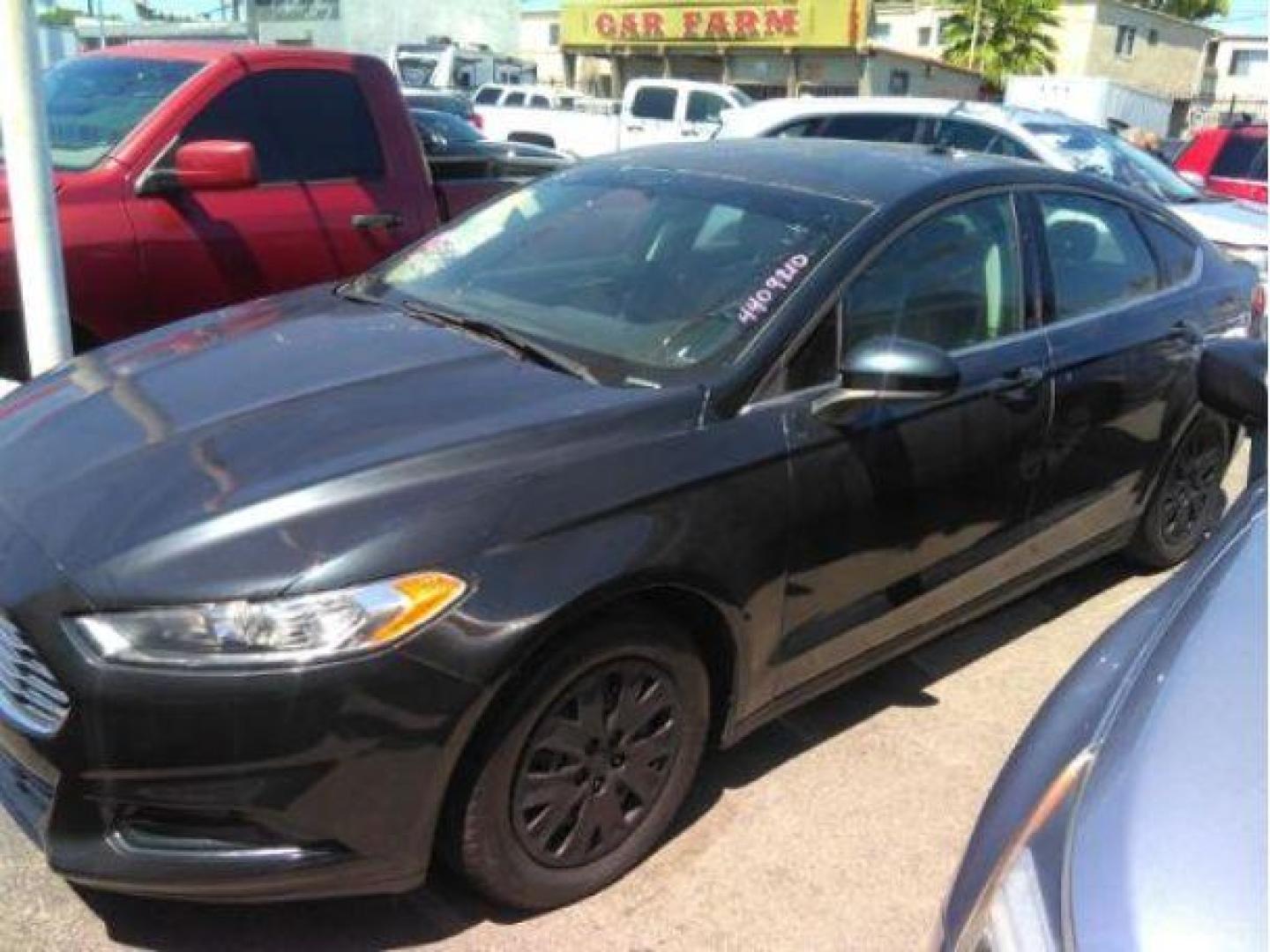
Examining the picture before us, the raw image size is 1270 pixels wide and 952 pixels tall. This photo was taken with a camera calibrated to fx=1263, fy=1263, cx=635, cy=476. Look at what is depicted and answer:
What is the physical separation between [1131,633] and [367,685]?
52.5 inches

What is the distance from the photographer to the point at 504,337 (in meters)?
3.19

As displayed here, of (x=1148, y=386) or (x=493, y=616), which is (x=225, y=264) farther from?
(x=1148, y=386)

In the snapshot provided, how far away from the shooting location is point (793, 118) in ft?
37.4

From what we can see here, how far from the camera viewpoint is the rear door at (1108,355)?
3.83m

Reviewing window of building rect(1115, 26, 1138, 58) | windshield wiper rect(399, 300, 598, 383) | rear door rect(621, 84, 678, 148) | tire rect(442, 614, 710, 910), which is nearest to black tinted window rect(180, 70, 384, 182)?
windshield wiper rect(399, 300, 598, 383)

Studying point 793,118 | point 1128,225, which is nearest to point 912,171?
point 1128,225

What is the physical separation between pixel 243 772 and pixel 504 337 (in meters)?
1.34

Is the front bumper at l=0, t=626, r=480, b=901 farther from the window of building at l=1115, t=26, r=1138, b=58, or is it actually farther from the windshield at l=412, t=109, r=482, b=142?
the window of building at l=1115, t=26, r=1138, b=58

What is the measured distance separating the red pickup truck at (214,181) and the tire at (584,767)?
2.96 meters

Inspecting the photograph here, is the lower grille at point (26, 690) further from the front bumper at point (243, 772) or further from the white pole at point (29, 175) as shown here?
the white pole at point (29, 175)

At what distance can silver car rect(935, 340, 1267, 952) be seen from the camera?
138 cm

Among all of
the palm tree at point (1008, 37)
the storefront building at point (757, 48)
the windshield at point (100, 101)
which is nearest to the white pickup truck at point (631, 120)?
the windshield at point (100, 101)

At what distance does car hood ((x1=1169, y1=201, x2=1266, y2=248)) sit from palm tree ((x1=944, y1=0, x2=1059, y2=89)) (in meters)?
37.6

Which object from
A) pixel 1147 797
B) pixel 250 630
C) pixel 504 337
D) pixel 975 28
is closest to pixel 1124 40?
pixel 975 28
